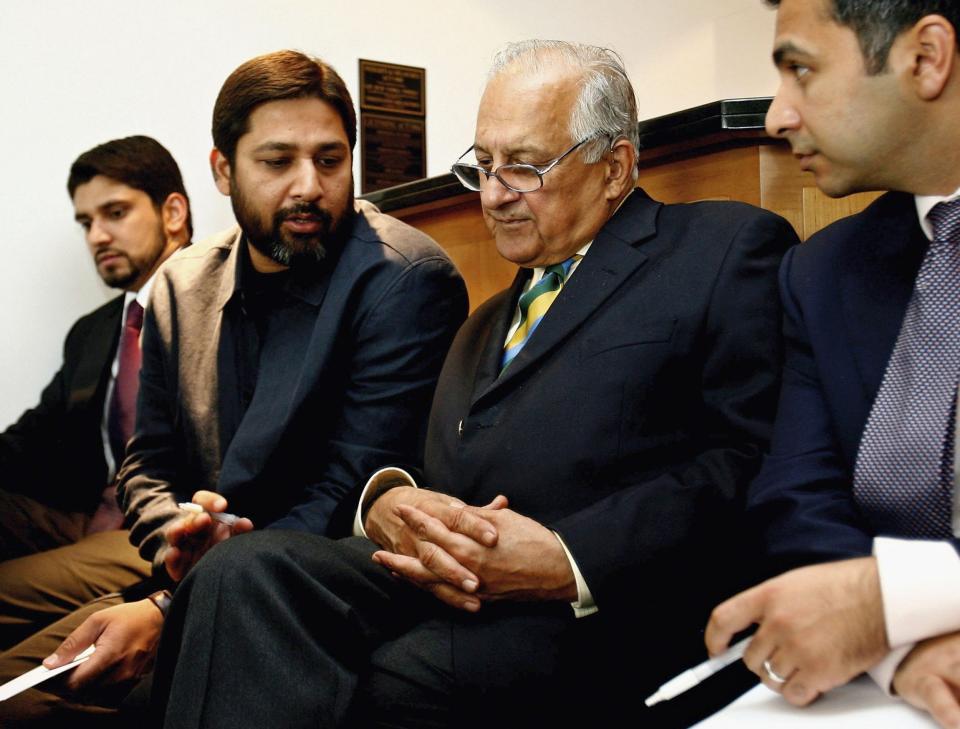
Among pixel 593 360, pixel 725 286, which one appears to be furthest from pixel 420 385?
pixel 725 286

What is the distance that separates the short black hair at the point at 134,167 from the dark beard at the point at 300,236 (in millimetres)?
1173

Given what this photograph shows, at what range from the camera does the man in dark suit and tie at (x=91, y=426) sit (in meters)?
2.56

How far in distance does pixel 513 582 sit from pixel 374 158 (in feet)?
8.19

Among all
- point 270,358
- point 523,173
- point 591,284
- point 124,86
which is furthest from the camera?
point 124,86

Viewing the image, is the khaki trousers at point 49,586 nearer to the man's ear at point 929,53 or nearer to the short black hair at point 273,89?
the short black hair at point 273,89

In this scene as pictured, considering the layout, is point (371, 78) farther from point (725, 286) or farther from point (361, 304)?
point (725, 286)

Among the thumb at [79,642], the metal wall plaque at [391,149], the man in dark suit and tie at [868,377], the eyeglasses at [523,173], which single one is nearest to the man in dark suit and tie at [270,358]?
the thumb at [79,642]

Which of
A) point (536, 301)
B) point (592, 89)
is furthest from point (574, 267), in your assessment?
point (592, 89)

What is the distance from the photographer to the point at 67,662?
190 cm

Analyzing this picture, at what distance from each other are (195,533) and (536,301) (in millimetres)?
778

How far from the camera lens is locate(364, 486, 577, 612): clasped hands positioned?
1463 mm

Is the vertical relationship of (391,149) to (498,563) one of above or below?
above

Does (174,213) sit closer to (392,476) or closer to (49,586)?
(49,586)

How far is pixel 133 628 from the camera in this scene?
6.42 feet
